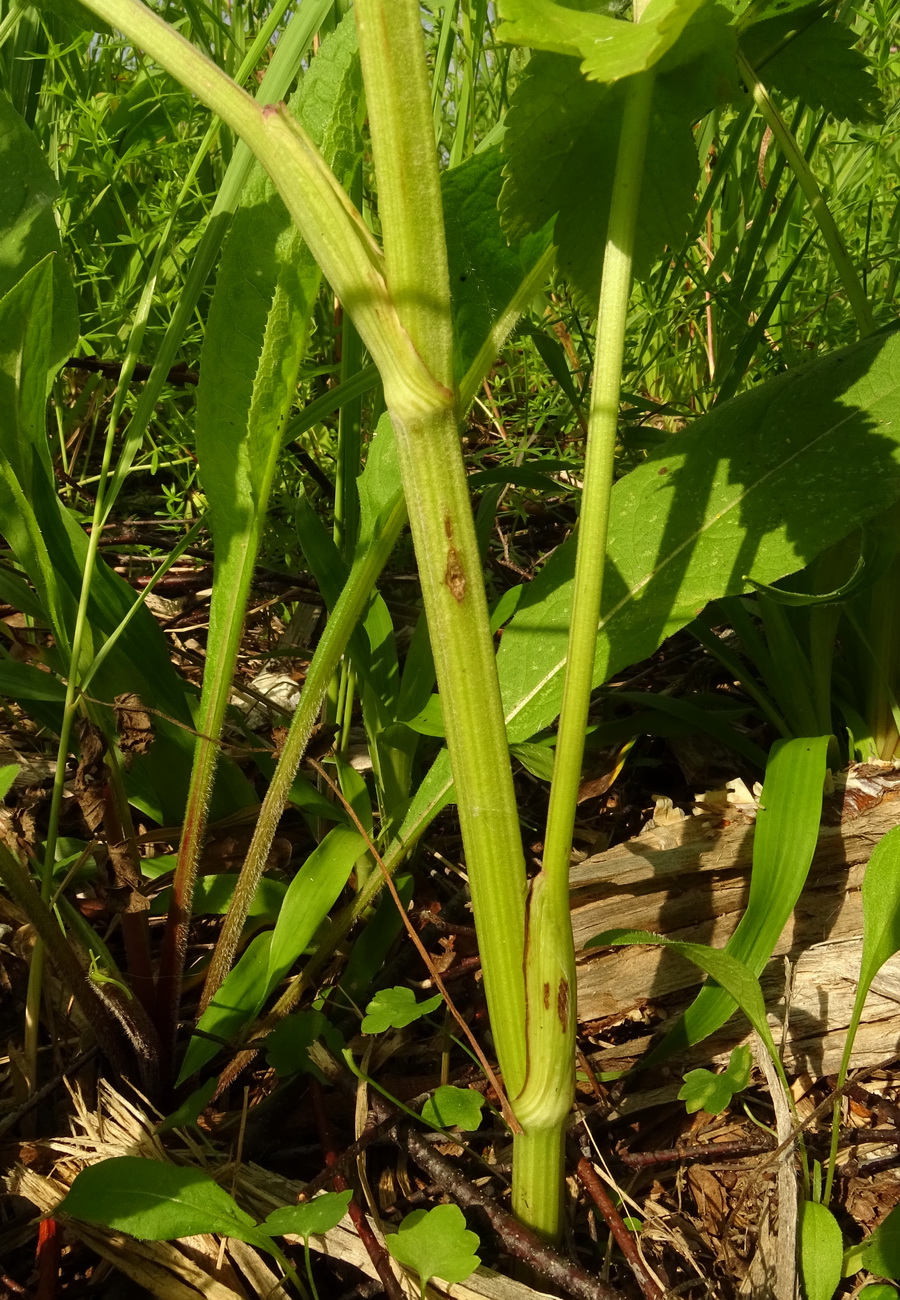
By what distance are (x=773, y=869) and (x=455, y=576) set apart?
594 mm

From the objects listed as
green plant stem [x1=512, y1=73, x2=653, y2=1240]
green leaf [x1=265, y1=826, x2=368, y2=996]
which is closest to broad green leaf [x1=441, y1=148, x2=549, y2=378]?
green plant stem [x1=512, y1=73, x2=653, y2=1240]

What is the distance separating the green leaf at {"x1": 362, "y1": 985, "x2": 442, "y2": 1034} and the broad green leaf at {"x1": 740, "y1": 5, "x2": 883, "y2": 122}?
3.53 ft

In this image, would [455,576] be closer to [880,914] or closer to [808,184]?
[880,914]

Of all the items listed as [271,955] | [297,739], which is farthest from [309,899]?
[297,739]

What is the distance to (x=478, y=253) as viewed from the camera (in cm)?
117

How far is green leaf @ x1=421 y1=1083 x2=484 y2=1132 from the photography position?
967 mm

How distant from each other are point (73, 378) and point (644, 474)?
134 cm

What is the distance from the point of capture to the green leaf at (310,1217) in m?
0.82

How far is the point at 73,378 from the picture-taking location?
2.07 m

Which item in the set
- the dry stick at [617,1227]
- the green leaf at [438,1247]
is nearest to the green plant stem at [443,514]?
the green leaf at [438,1247]

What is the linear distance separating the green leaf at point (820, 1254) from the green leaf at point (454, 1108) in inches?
12.2

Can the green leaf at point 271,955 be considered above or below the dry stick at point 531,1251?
above

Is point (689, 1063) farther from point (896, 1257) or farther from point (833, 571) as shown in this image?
point (833, 571)

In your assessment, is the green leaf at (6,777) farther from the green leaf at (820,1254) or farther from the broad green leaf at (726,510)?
the green leaf at (820,1254)
